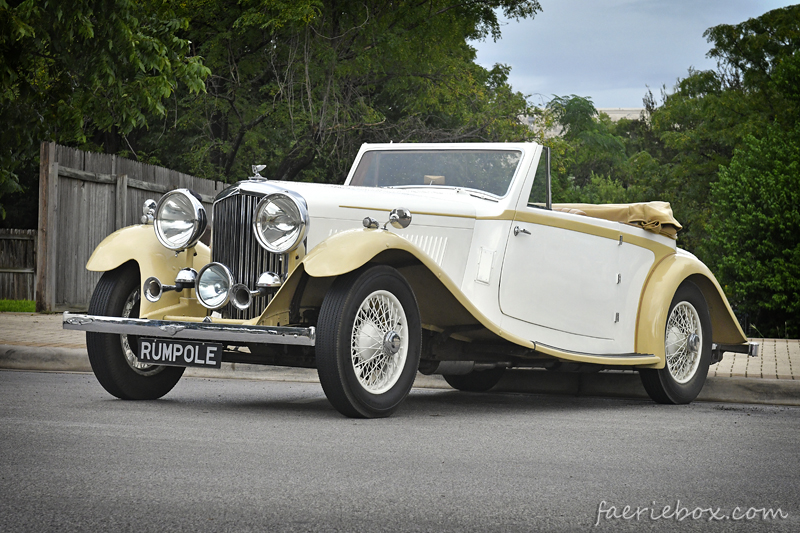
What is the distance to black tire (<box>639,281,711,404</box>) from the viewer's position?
7086 mm

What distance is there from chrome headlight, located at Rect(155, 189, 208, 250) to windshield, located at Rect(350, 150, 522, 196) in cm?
164

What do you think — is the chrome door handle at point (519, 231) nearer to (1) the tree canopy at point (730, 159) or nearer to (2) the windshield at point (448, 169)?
(2) the windshield at point (448, 169)

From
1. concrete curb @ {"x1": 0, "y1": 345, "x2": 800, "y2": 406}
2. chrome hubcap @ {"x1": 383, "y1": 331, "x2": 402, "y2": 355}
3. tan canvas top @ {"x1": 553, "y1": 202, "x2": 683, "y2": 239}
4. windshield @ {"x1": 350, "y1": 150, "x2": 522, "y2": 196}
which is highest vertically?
windshield @ {"x1": 350, "y1": 150, "x2": 522, "y2": 196}

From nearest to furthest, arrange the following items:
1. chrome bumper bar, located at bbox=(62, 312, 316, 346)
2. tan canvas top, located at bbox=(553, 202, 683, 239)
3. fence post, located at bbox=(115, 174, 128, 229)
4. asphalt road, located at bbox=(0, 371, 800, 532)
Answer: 1. asphalt road, located at bbox=(0, 371, 800, 532)
2. chrome bumper bar, located at bbox=(62, 312, 316, 346)
3. tan canvas top, located at bbox=(553, 202, 683, 239)
4. fence post, located at bbox=(115, 174, 128, 229)

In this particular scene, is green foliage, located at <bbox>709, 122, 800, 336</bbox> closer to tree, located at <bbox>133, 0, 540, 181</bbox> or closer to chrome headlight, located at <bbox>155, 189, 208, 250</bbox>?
tree, located at <bbox>133, 0, 540, 181</bbox>

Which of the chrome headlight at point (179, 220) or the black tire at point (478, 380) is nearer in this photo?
the chrome headlight at point (179, 220)

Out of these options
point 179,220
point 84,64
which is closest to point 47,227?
point 84,64

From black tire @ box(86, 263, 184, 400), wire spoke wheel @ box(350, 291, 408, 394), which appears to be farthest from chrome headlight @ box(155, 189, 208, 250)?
wire spoke wheel @ box(350, 291, 408, 394)

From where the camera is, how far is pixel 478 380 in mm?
7820

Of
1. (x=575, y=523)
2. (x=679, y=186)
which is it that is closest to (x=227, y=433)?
(x=575, y=523)

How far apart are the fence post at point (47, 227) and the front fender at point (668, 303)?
819cm

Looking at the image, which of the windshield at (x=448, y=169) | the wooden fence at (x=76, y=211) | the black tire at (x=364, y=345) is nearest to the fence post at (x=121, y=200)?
the wooden fence at (x=76, y=211)

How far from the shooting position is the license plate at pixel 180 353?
17.5 feet

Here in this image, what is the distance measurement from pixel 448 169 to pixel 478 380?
74.1 inches
